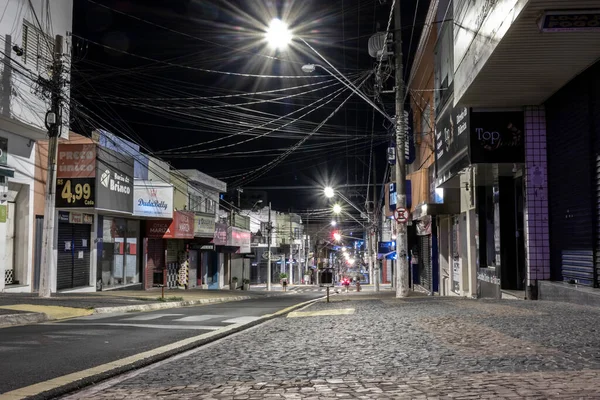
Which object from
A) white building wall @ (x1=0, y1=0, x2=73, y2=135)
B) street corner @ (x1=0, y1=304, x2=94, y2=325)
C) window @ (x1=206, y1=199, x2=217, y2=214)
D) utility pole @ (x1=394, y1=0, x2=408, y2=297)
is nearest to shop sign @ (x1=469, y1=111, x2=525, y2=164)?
utility pole @ (x1=394, y1=0, x2=408, y2=297)

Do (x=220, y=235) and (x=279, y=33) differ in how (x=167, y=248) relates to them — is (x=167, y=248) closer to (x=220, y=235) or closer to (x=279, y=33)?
(x=220, y=235)

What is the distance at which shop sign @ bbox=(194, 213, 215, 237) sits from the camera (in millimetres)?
33094

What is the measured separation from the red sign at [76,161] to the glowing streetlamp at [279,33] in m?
9.54

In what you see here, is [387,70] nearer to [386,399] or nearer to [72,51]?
[72,51]

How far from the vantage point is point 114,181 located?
2300 cm

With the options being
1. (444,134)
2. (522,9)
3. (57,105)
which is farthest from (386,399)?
(57,105)

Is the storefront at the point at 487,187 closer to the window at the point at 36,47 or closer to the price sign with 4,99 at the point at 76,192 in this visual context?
the price sign with 4,99 at the point at 76,192

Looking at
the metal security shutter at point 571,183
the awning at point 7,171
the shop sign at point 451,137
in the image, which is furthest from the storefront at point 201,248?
the metal security shutter at point 571,183

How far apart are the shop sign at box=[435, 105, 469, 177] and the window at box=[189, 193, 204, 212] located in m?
22.6

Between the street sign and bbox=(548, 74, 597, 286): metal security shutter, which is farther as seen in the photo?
the street sign

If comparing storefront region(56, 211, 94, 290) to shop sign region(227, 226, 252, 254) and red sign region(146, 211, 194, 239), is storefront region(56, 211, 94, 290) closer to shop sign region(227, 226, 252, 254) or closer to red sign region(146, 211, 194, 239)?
red sign region(146, 211, 194, 239)

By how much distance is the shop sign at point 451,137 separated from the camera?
45.1 ft

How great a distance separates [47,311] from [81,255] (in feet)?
35.9

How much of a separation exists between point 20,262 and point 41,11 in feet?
29.0
